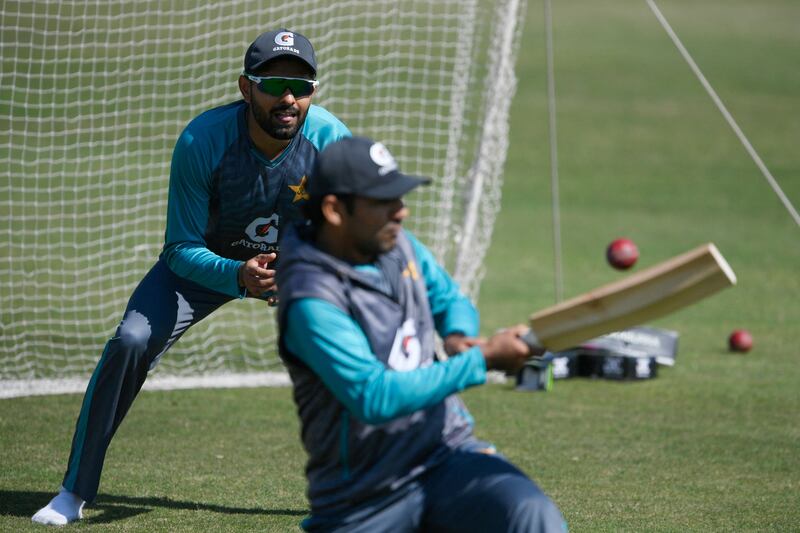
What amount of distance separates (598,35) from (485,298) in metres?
24.3

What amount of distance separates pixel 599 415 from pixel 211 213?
3532 millimetres

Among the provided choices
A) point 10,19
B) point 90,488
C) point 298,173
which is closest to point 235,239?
point 298,173

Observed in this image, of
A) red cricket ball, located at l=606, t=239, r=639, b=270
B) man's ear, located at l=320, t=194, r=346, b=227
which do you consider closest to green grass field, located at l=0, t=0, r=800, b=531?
red cricket ball, located at l=606, t=239, r=639, b=270

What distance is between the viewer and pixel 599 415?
8.14m

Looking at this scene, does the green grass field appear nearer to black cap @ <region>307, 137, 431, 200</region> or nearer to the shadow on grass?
the shadow on grass

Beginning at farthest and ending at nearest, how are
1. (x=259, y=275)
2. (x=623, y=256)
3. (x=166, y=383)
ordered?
(x=623, y=256) < (x=166, y=383) < (x=259, y=275)

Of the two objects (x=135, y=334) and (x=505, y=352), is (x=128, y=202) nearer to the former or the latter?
(x=135, y=334)

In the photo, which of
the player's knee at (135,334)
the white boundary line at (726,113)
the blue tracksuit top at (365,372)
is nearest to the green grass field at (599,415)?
the player's knee at (135,334)

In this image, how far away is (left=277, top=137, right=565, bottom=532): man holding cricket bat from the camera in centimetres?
349

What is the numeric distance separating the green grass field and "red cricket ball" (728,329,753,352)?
18 cm

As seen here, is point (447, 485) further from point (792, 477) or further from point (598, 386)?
point (598, 386)

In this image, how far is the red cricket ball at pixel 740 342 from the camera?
10203 millimetres

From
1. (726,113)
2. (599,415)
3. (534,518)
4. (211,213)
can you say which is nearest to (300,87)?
(211,213)

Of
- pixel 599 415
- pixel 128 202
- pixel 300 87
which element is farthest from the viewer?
pixel 128 202
